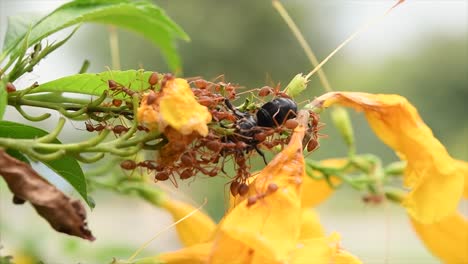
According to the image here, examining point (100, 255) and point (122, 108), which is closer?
point (122, 108)

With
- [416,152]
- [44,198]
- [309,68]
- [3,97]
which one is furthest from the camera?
[309,68]

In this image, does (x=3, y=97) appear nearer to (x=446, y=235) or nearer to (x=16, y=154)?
(x=16, y=154)

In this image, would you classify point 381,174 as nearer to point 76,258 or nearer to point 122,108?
point 76,258

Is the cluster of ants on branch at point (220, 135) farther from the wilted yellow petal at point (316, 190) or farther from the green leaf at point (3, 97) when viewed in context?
the wilted yellow petal at point (316, 190)

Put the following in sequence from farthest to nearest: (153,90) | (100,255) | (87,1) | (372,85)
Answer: (372,85) < (100,255) < (87,1) < (153,90)

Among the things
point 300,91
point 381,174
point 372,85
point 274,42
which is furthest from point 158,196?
point 372,85

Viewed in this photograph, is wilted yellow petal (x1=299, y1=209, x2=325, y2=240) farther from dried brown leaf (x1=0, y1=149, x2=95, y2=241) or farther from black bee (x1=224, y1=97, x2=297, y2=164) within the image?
dried brown leaf (x1=0, y1=149, x2=95, y2=241)

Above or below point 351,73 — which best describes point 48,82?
above

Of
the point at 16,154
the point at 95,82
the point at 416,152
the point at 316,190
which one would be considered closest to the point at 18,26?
the point at 95,82
